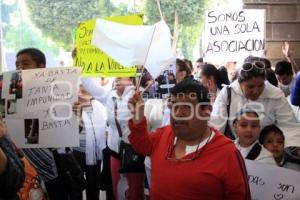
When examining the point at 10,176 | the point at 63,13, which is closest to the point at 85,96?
the point at 10,176

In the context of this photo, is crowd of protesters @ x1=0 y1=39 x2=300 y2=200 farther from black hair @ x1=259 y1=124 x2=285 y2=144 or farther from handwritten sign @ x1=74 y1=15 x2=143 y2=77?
handwritten sign @ x1=74 y1=15 x2=143 y2=77

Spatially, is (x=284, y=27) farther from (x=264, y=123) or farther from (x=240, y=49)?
(x=264, y=123)

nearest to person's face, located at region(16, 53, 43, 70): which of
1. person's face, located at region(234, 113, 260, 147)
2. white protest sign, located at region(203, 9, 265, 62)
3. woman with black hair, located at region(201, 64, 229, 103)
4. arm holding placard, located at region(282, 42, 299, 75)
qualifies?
person's face, located at region(234, 113, 260, 147)

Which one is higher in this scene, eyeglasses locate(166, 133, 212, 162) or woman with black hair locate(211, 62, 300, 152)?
woman with black hair locate(211, 62, 300, 152)

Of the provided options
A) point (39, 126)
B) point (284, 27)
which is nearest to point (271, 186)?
point (39, 126)

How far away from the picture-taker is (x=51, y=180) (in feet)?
8.70

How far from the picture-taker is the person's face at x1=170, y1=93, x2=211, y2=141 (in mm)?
1984

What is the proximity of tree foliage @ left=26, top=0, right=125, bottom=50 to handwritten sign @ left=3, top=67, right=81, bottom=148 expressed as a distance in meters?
4.87

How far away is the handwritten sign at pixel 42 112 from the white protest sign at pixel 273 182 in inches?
43.0

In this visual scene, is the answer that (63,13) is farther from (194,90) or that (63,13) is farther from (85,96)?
(194,90)

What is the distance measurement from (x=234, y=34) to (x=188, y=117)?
284 centimetres

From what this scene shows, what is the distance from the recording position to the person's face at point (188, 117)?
1984 millimetres

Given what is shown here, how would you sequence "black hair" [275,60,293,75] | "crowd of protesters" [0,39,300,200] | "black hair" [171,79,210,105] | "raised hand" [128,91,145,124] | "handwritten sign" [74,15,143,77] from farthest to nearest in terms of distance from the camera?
"black hair" [275,60,293,75] < "handwritten sign" [74,15,143,77] < "raised hand" [128,91,145,124] < "black hair" [171,79,210,105] < "crowd of protesters" [0,39,300,200]

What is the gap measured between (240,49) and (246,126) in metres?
1.91
